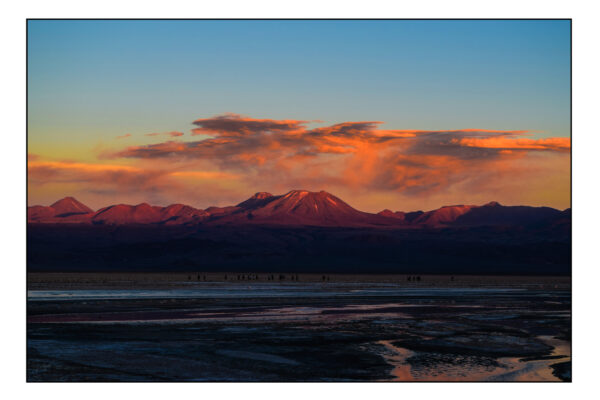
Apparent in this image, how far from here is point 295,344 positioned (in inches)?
1022

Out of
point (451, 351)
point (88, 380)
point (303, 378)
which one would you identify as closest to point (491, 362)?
point (451, 351)

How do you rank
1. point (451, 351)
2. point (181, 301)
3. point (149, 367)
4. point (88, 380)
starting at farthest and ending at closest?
point (181, 301) < point (451, 351) < point (149, 367) < point (88, 380)

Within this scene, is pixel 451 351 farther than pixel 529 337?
No

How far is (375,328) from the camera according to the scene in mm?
31234

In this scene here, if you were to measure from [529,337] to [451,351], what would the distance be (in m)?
5.08

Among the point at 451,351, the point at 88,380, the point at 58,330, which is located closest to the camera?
the point at 88,380

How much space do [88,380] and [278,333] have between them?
10.5 metres

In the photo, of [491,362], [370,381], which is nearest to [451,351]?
[491,362]

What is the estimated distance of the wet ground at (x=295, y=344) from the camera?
20703 millimetres

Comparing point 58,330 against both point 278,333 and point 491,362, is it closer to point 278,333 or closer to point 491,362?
point 278,333

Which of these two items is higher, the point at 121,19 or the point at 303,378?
the point at 121,19

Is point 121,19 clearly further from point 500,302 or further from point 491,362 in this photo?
point 500,302

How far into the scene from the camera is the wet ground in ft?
67.9

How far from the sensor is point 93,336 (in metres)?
28.0
